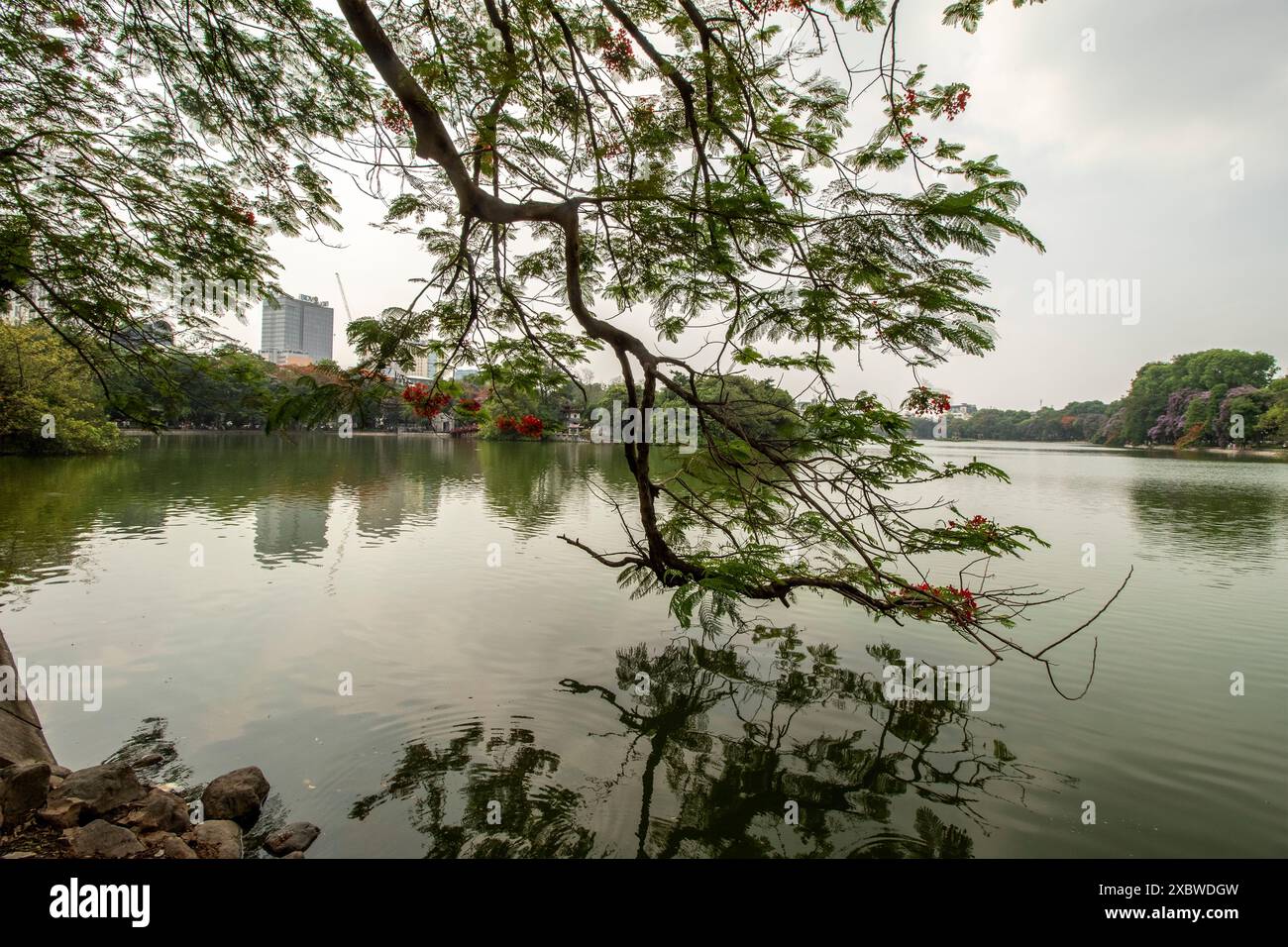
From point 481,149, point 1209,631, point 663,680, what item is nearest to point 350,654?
point 663,680

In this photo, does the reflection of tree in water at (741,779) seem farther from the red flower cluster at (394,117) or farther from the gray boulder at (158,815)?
the red flower cluster at (394,117)

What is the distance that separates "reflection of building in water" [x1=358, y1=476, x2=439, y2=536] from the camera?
14.5 metres

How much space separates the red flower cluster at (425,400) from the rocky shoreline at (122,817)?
2.84 metres

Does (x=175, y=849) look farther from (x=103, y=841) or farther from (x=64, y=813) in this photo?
(x=64, y=813)

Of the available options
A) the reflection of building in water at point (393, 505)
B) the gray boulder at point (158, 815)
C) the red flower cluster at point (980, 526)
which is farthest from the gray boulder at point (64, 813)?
the reflection of building in water at point (393, 505)

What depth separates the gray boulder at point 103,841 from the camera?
10.3 ft

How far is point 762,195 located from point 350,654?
6593 millimetres

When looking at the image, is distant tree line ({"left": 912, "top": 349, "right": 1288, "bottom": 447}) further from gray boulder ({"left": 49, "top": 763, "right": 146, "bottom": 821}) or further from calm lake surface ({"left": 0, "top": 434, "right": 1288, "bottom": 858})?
gray boulder ({"left": 49, "top": 763, "right": 146, "bottom": 821})

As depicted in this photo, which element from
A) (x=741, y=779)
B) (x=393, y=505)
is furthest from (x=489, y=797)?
(x=393, y=505)

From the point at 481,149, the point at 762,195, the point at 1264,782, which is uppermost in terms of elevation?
the point at 481,149

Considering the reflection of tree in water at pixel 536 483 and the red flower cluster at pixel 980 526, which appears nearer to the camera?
the red flower cluster at pixel 980 526

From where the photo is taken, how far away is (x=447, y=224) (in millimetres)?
5262

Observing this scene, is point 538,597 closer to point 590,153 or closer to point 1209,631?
point 590,153

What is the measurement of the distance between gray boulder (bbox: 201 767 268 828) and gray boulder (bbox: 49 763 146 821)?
15.6 inches
